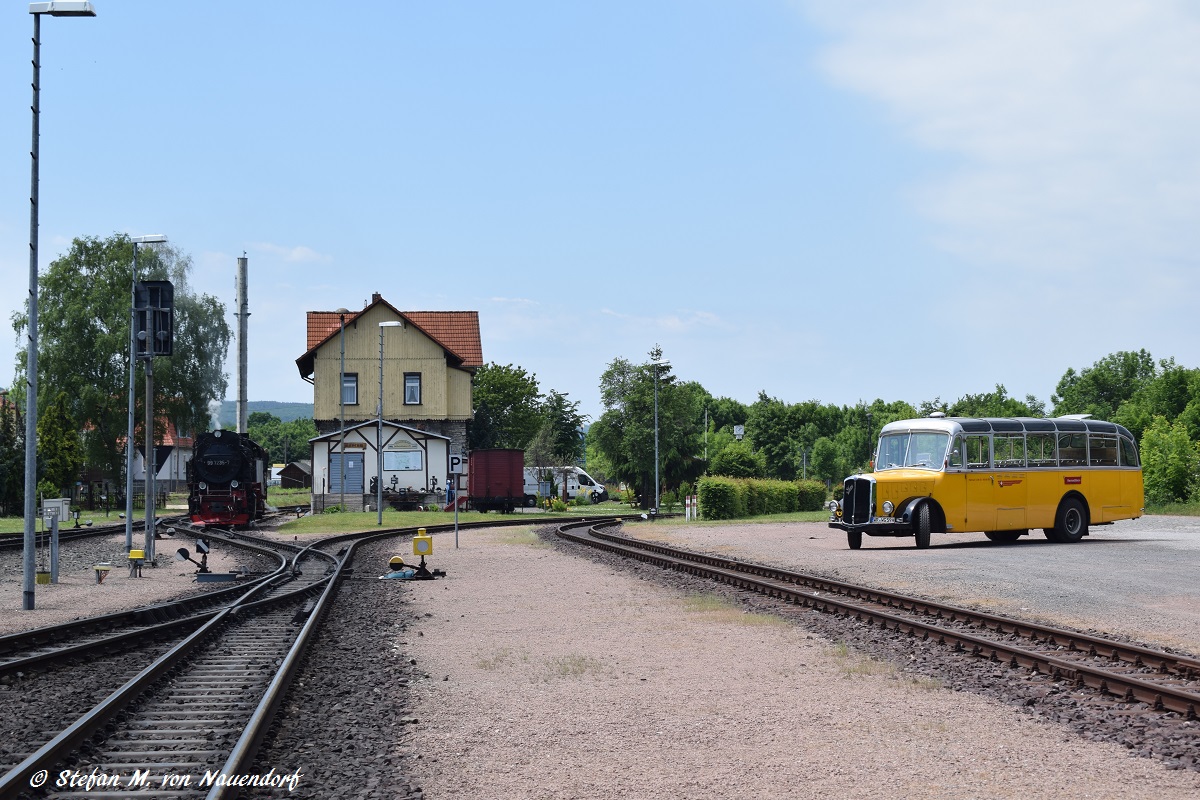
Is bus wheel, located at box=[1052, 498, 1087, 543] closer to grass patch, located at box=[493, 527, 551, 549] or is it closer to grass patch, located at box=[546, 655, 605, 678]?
grass patch, located at box=[493, 527, 551, 549]

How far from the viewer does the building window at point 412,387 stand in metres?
66.1

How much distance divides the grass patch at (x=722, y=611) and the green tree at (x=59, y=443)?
49759 mm

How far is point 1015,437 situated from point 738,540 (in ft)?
29.3

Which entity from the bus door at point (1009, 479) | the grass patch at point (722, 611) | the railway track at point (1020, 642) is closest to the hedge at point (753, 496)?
the bus door at point (1009, 479)

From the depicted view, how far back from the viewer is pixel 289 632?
14.0 meters

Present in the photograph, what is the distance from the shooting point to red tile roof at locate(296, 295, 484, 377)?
6644cm

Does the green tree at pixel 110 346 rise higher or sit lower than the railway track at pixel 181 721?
higher

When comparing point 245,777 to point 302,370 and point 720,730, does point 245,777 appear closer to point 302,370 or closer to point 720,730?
point 720,730

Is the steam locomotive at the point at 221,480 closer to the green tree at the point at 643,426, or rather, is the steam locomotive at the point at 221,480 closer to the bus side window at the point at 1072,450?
the bus side window at the point at 1072,450

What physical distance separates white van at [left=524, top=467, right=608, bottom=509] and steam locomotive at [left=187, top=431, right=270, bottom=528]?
38566mm

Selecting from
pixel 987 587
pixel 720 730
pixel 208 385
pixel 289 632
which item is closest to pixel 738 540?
pixel 987 587

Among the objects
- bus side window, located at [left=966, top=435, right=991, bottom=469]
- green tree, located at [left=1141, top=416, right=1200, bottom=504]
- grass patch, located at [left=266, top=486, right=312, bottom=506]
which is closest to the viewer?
bus side window, located at [left=966, top=435, right=991, bottom=469]

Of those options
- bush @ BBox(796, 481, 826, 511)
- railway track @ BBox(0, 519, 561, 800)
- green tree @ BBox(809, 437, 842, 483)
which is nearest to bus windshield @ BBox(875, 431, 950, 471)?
railway track @ BBox(0, 519, 561, 800)

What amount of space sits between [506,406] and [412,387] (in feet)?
103
